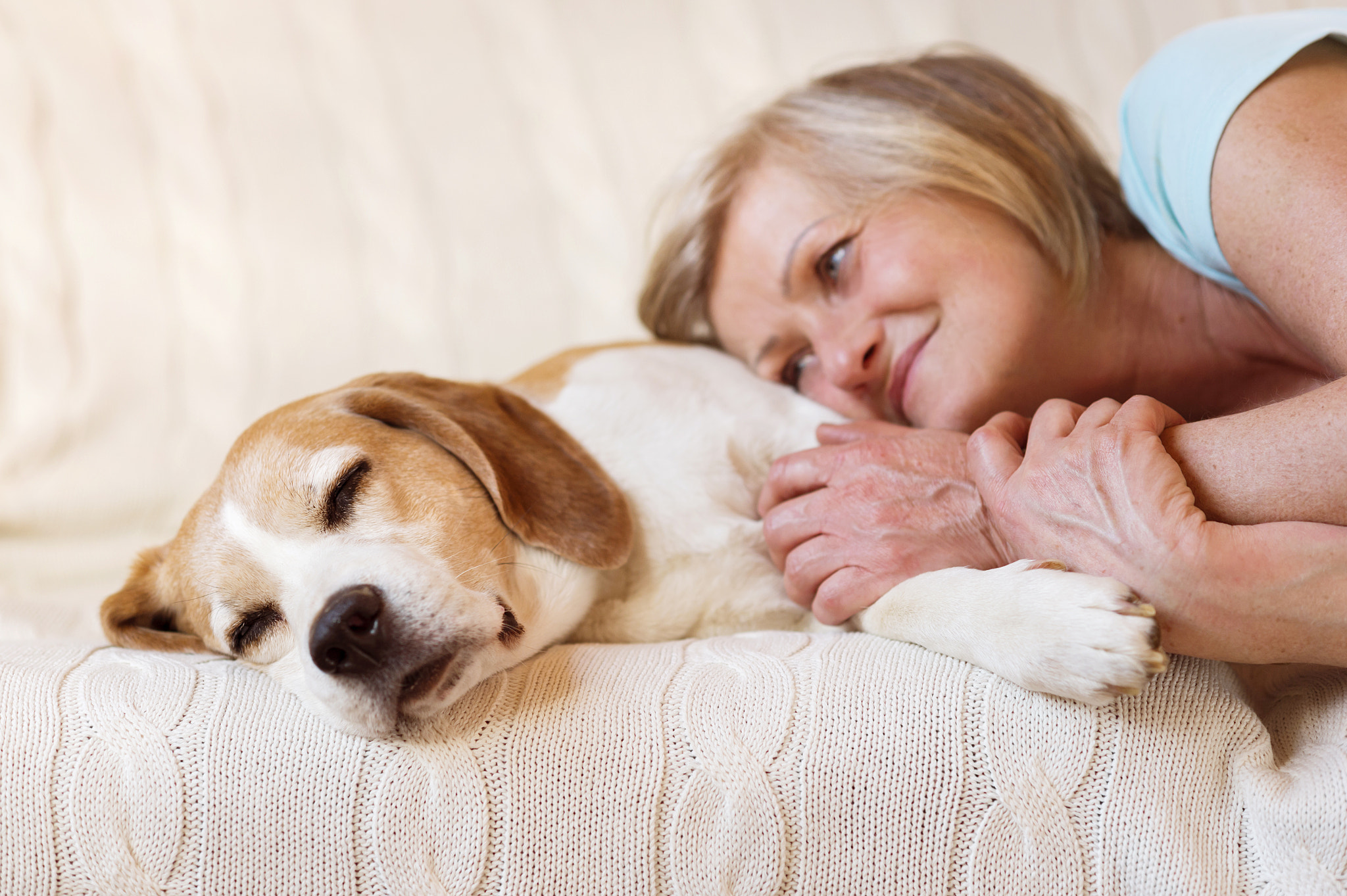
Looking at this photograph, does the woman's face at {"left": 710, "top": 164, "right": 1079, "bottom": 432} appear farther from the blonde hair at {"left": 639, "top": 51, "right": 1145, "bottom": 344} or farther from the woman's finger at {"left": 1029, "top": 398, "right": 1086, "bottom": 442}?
the woman's finger at {"left": 1029, "top": 398, "right": 1086, "bottom": 442}

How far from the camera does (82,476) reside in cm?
240

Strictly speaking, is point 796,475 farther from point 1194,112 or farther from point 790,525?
point 1194,112

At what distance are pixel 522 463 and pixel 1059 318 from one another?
106 cm

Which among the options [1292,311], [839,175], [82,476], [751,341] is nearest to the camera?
[1292,311]

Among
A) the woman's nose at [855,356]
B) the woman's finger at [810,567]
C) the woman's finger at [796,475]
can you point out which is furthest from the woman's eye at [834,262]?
the woman's finger at [810,567]

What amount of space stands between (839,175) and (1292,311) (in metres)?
0.84

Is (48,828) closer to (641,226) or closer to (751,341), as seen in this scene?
(751,341)

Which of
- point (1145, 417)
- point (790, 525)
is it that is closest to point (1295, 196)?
point (1145, 417)

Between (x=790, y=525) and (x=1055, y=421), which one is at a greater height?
(x=1055, y=421)

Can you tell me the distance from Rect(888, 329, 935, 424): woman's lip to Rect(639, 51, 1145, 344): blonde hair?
29 cm

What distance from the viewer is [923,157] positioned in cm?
181

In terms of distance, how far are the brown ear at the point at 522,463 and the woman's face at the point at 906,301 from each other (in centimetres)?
57

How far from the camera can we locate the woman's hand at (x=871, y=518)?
4.76 ft

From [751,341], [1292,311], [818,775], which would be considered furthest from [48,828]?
[1292,311]
